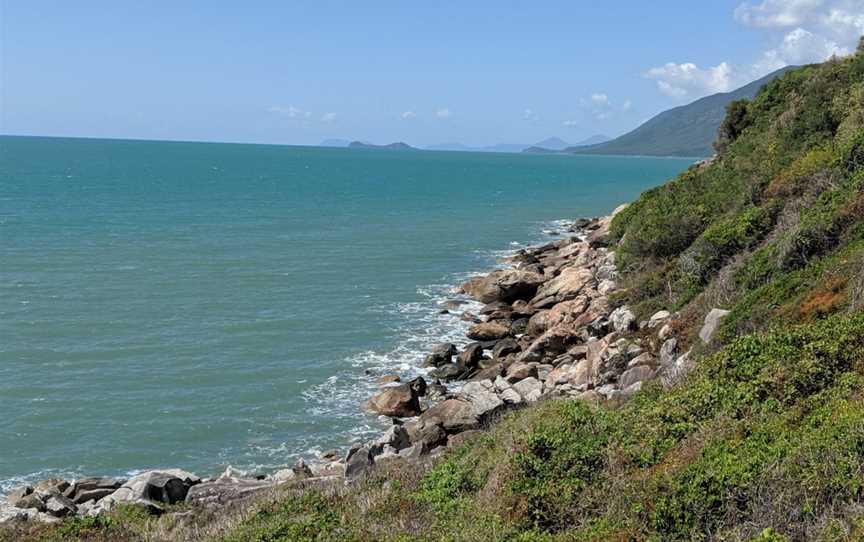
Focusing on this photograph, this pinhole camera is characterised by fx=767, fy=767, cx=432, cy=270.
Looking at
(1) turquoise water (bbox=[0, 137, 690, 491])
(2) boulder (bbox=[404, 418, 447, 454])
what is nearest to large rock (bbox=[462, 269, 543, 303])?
(1) turquoise water (bbox=[0, 137, 690, 491])

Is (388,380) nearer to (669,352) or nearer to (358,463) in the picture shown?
(358,463)

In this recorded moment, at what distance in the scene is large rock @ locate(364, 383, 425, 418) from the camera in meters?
24.5

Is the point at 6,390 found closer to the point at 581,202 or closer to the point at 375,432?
the point at 375,432

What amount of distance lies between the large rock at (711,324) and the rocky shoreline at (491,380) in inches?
1.9

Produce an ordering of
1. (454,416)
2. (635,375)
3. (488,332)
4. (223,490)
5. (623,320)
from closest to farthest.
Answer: (223,490), (635,375), (454,416), (623,320), (488,332)

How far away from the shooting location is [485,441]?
45.9ft

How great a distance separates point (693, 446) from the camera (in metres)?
10.8

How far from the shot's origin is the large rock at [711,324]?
17.5 metres

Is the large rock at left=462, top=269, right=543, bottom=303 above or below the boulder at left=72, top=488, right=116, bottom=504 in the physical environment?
above

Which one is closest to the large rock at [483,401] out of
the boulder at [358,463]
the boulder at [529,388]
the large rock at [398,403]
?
the boulder at [529,388]

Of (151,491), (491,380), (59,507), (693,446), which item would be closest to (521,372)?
(491,380)

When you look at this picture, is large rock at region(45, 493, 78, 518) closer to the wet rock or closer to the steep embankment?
the steep embankment

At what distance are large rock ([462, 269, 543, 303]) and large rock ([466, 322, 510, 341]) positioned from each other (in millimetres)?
5686

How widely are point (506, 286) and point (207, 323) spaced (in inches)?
565
